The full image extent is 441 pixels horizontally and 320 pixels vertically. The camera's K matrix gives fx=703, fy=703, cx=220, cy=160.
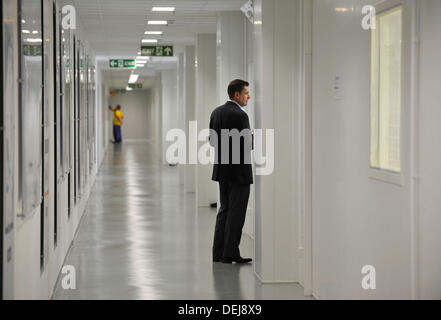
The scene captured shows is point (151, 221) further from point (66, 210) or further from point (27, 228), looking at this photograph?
point (27, 228)

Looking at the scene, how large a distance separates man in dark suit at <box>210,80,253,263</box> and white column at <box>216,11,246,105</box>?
2.77m

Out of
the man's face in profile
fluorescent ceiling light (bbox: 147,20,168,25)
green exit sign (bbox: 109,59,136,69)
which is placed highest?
green exit sign (bbox: 109,59,136,69)

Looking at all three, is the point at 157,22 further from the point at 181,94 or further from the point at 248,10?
the point at 181,94

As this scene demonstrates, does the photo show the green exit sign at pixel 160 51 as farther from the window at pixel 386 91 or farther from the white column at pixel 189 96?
the window at pixel 386 91

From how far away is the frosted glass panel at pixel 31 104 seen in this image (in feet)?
13.0

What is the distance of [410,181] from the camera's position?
12.1 ft

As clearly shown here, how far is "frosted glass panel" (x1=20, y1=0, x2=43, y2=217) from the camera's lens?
→ 3.96 meters

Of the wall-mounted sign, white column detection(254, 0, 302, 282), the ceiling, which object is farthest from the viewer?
the ceiling

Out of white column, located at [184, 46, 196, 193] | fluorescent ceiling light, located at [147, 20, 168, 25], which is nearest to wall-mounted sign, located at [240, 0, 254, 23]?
fluorescent ceiling light, located at [147, 20, 168, 25]

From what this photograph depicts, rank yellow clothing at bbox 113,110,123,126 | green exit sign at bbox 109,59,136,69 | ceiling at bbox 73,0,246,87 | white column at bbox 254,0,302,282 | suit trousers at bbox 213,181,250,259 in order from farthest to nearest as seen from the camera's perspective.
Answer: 1. yellow clothing at bbox 113,110,123,126
2. green exit sign at bbox 109,59,136,69
3. ceiling at bbox 73,0,246,87
4. suit trousers at bbox 213,181,250,259
5. white column at bbox 254,0,302,282

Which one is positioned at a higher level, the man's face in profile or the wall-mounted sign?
the wall-mounted sign

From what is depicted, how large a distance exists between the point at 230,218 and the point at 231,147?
719 mm

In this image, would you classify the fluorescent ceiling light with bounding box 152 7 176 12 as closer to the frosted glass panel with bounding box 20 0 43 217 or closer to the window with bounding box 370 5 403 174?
the frosted glass panel with bounding box 20 0 43 217

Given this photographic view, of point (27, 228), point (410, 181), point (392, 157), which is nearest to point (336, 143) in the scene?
point (392, 157)
